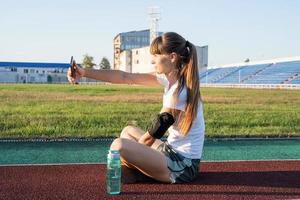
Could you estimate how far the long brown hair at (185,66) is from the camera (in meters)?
4.00

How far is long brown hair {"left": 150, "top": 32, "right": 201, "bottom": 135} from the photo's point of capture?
400 cm

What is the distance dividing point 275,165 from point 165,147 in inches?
68.6

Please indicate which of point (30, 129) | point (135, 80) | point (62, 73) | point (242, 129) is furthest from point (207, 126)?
point (62, 73)

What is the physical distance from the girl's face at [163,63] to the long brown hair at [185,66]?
0.14ft

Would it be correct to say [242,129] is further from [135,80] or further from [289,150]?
[135,80]

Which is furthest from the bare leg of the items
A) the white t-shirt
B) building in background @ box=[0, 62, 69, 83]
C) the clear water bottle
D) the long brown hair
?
building in background @ box=[0, 62, 69, 83]

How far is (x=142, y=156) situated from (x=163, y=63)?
88 cm

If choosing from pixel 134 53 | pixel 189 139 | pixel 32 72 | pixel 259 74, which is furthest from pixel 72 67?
pixel 134 53

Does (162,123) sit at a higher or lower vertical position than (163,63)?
lower

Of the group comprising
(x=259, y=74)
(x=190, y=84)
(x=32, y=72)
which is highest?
(x=190, y=84)

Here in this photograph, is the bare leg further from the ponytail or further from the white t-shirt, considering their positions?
the ponytail

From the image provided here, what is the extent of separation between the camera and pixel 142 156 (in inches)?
160

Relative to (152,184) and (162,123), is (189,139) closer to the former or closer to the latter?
(162,123)

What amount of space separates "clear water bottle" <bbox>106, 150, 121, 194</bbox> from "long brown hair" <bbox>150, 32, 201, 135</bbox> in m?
0.67
